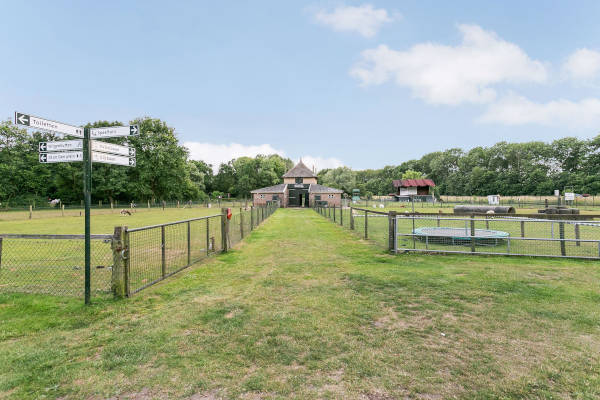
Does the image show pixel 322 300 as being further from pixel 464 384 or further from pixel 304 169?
pixel 304 169

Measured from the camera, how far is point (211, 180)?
279 ft

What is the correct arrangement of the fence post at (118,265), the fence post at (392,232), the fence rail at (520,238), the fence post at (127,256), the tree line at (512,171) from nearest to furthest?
the fence post at (118,265) → the fence post at (127,256) → the fence rail at (520,238) → the fence post at (392,232) → the tree line at (512,171)

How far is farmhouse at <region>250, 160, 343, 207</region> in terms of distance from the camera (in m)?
49.5

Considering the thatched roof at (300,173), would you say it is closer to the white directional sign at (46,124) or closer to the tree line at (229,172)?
the tree line at (229,172)

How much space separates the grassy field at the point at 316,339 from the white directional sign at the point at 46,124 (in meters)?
2.84

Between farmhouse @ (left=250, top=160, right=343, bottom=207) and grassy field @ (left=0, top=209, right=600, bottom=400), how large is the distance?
140ft

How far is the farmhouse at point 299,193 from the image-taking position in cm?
4947

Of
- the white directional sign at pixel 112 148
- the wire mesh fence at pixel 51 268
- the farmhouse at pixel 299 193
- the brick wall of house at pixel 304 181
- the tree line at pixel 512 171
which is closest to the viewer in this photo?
the white directional sign at pixel 112 148

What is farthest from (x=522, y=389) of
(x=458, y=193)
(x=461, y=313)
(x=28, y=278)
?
(x=458, y=193)

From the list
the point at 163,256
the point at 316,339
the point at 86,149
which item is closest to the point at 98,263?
the point at 163,256

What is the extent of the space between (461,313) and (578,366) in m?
1.47

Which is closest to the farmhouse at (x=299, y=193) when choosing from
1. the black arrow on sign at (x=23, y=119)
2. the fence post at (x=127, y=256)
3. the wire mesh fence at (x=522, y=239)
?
the wire mesh fence at (x=522, y=239)

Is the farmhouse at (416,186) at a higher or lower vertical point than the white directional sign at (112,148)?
higher

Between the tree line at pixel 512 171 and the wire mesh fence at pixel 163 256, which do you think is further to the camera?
the tree line at pixel 512 171
